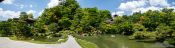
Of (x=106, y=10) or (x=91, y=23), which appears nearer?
(x=91, y=23)

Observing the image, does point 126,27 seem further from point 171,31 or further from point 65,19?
point 171,31

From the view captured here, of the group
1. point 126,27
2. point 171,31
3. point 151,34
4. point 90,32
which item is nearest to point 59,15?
point 90,32

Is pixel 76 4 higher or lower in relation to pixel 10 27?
higher

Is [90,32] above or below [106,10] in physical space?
below

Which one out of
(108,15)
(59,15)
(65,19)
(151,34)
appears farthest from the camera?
(108,15)

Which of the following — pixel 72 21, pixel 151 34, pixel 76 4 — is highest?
pixel 76 4

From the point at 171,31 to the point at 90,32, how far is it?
28.5 metres

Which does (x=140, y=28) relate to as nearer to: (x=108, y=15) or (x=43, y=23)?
(x=43, y=23)

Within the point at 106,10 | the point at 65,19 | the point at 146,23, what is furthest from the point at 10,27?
the point at 106,10

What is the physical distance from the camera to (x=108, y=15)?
9706 cm


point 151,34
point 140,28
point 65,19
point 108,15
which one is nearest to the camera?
point 151,34

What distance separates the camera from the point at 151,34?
4647 centimetres

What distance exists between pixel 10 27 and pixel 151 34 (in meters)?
22.2

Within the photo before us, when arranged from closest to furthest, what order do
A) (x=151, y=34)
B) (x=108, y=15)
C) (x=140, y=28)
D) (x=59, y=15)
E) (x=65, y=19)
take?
(x=151, y=34) → (x=140, y=28) → (x=65, y=19) → (x=59, y=15) → (x=108, y=15)
